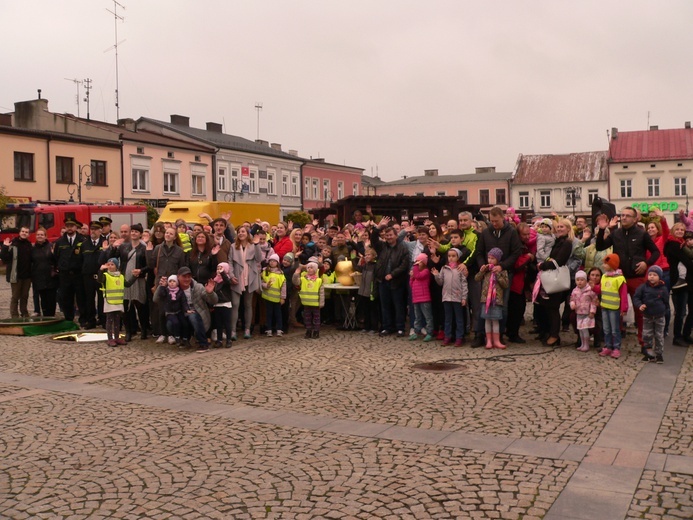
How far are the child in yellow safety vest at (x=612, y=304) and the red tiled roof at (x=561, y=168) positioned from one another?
218ft

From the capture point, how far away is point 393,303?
13.2 metres

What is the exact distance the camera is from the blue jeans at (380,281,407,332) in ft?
42.6

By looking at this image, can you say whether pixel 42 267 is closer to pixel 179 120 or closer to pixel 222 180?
pixel 222 180

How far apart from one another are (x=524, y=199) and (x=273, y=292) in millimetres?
68167

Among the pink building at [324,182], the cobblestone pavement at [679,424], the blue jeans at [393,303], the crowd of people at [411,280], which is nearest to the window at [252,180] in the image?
the pink building at [324,182]

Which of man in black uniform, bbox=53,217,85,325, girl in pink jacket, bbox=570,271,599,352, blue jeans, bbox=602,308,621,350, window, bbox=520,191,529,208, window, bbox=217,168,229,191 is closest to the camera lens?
blue jeans, bbox=602,308,621,350

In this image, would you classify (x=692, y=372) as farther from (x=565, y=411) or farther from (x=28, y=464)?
(x=28, y=464)

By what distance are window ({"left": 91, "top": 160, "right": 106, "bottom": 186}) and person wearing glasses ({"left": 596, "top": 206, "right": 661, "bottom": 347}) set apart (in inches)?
1436

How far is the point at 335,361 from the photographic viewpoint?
10578mm

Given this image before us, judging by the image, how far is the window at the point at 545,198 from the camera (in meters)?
76.1

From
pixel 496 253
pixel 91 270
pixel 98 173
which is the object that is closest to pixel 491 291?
pixel 496 253

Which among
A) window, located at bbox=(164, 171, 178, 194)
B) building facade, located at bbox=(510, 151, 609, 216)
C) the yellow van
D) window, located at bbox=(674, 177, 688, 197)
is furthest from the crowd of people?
window, located at bbox=(674, 177, 688, 197)

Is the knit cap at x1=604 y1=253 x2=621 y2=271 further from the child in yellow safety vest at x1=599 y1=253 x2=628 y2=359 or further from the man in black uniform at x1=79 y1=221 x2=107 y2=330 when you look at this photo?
the man in black uniform at x1=79 y1=221 x2=107 y2=330

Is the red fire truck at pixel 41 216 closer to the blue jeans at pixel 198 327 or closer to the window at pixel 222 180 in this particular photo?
→ the blue jeans at pixel 198 327
